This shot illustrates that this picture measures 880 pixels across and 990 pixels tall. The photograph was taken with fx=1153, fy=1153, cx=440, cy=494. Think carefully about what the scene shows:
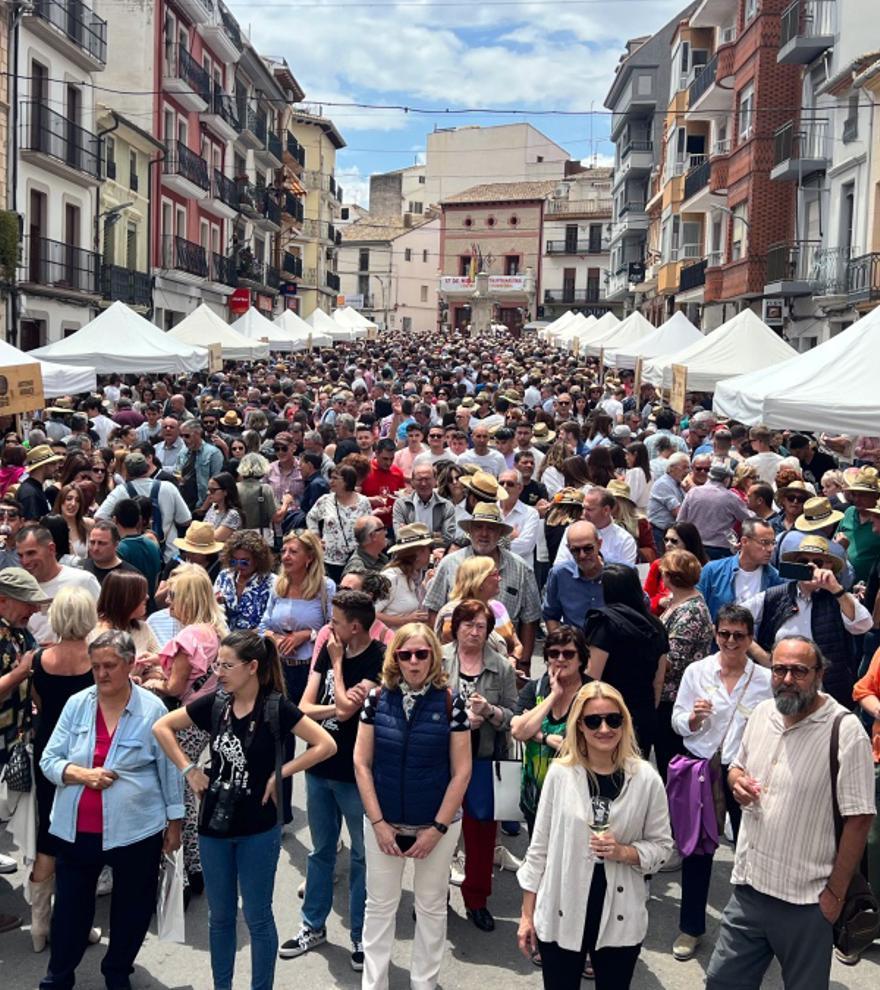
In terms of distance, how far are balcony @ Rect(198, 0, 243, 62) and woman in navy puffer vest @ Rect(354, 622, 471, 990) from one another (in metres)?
39.6

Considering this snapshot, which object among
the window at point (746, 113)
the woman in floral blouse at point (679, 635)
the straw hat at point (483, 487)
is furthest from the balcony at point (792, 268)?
the woman in floral blouse at point (679, 635)

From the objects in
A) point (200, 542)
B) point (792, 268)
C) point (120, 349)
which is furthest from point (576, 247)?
point (200, 542)

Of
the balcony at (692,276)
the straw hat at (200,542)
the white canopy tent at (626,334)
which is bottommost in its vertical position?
the straw hat at (200,542)

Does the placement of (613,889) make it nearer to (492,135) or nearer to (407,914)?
(407,914)

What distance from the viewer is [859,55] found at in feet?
73.9

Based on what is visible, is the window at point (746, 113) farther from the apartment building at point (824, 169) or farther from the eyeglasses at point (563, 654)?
the eyeglasses at point (563, 654)

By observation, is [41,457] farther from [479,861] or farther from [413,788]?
[413,788]

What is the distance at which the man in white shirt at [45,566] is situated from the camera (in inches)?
231

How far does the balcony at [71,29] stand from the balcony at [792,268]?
16.7 metres

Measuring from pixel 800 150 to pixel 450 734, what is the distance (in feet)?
79.4

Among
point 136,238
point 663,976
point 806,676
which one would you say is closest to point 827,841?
point 806,676

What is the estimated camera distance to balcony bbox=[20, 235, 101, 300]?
25.4 metres

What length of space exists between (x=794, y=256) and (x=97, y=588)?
74.0 feet

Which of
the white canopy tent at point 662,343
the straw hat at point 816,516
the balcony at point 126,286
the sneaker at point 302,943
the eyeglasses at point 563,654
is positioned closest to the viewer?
the eyeglasses at point 563,654
